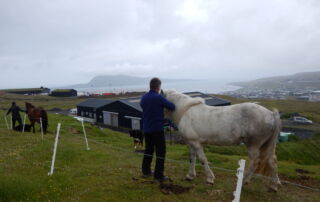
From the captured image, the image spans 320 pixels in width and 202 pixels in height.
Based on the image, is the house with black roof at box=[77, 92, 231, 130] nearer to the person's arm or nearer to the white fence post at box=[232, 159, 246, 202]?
the person's arm

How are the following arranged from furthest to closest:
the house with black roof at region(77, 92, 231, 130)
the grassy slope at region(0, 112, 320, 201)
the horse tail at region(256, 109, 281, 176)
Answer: the house with black roof at region(77, 92, 231, 130), the horse tail at region(256, 109, 281, 176), the grassy slope at region(0, 112, 320, 201)

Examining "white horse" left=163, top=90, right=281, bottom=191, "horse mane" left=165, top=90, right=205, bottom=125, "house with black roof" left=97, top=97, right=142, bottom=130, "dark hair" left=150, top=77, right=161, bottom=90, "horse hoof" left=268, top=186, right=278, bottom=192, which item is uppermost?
"dark hair" left=150, top=77, right=161, bottom=90

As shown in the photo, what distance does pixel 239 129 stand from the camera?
6.66 m

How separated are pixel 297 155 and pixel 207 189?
1976cm

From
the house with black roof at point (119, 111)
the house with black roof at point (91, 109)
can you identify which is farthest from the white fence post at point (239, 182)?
the house with black roof at point (91, 109)

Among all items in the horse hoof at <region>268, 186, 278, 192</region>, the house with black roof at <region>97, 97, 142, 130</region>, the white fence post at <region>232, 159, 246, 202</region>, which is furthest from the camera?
the house with black roof at <region>97, 97, 142, 130</region>

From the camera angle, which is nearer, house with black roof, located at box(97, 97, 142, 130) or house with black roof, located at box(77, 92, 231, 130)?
house with black roof, located at box(97, 97, 142, 130)

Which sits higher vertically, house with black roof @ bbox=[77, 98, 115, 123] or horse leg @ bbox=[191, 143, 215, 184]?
horse leg @ bbox=[191, 143, 215, 184]

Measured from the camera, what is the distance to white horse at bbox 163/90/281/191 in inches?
258

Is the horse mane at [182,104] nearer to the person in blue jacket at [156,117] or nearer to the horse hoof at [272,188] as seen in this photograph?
the person in blue jacket at [156,117]

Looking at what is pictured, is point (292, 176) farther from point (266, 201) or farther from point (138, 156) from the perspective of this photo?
point (138, 156)

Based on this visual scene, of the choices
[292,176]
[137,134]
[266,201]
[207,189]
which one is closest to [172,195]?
[207,189]

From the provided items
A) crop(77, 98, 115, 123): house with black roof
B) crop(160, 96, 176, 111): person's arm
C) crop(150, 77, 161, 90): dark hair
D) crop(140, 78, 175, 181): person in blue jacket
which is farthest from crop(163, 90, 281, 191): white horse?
crop(77, 98, 115, 123): house with black roof

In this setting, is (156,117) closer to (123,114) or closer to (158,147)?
(158,147)
